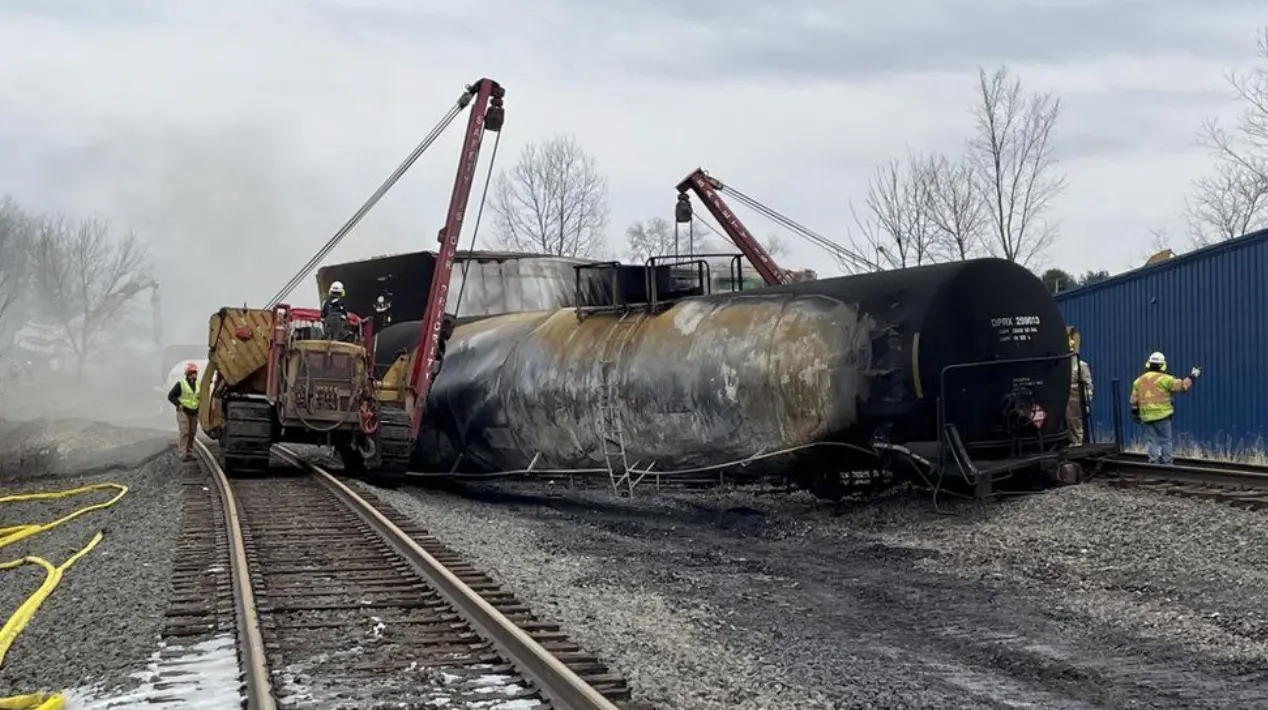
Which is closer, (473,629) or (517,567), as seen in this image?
(473,629)

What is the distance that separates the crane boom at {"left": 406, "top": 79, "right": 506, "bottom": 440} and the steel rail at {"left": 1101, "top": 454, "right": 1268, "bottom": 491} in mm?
9182

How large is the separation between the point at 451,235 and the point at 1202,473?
10795mm

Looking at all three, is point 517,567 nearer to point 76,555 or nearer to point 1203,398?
point 76,555

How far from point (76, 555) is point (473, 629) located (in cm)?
572

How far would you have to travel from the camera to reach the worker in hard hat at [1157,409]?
1452 cm

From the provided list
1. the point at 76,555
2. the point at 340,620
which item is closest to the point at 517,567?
the point at 340,620

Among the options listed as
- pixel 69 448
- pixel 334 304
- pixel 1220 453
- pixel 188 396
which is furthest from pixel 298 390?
pixel 69 448

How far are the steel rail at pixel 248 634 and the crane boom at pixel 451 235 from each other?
598 cm

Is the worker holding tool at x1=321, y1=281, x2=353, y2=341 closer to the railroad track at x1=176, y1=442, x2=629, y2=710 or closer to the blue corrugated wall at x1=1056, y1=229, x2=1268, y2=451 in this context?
the railroad track at x1=176, y1=442, x2=629, y2=710

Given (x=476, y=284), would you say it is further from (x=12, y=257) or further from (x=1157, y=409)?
(x=12, y=257)

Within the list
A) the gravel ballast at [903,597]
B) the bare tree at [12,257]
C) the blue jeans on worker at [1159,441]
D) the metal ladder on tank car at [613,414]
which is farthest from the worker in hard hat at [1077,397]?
the bare tree at [12,257]

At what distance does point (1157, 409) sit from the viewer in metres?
14.5

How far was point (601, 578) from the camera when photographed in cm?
899

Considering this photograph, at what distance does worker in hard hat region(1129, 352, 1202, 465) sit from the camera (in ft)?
47.6
